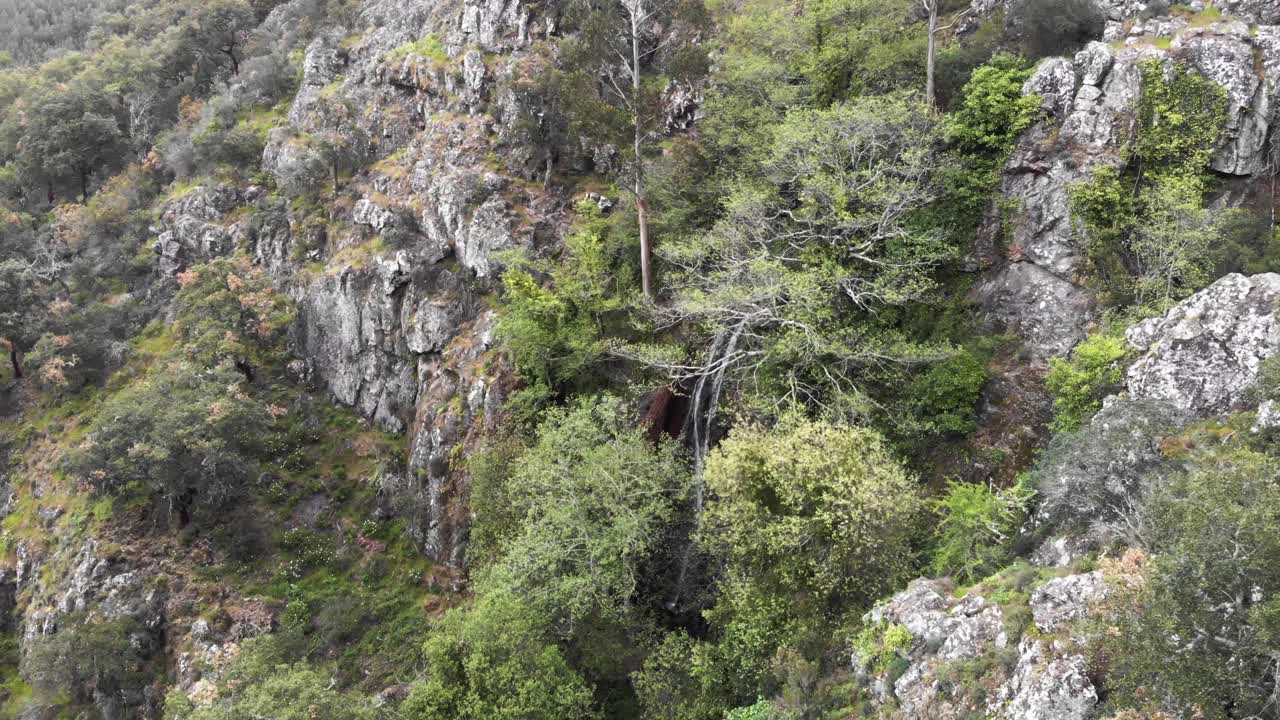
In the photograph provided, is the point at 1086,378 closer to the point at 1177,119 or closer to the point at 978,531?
the point at 978,531

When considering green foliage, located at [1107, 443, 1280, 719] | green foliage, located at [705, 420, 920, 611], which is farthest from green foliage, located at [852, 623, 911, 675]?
green foliage, located at [1107, 443, 1280, 719]

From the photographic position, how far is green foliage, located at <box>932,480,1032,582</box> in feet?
50.6

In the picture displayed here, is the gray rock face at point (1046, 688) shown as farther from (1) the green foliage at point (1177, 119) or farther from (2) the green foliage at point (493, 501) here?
(1) the green foliage at point (1177, 119)

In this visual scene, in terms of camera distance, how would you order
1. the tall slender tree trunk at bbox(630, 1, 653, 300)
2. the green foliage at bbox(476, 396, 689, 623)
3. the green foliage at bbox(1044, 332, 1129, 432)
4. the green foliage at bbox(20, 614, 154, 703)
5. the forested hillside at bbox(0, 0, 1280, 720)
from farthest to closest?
1. the tall slender tree trunk at bbox(630, 1, 653, 300)
2. the green foliage at bbox(20, 614, 154, 703)
3. the green foliage at bbox(476, 396, 689, 623)
4. the green foliage at bbox(1044, 332, 1129, 432)
5. the forested hillside at bbox(0, 0, 1280, 720)

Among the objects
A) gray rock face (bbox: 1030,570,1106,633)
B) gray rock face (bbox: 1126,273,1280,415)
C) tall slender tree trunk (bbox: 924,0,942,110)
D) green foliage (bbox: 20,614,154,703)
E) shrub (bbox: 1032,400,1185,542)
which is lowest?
green foliage (bbox: 20,614,154,703)

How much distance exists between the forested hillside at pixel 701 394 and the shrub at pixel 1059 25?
0.10 meters

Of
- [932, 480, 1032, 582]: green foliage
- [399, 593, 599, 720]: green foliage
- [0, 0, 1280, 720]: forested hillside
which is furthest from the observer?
[399, 593, 599, 720]: green foliage

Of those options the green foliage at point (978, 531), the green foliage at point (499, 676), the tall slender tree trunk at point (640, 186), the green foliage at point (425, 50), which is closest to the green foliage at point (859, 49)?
the tall slender tree trunk at point (640, 186)

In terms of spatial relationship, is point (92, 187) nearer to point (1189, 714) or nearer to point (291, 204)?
point (291, 204)

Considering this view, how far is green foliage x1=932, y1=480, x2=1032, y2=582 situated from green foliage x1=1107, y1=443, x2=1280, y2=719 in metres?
5.65

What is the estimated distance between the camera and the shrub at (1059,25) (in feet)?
74.4

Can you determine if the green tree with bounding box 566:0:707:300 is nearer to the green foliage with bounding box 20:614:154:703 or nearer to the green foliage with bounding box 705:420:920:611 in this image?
the green foliage with bounding box 705:420:920:611

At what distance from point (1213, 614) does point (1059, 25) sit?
69.5ft

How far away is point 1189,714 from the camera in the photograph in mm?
9070
